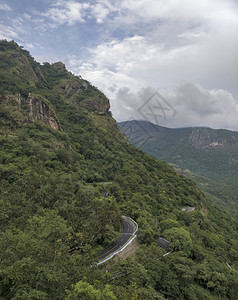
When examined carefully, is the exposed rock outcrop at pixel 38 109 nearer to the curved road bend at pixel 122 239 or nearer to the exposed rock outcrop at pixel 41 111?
the exposed rock outcrop at pixel 41 111

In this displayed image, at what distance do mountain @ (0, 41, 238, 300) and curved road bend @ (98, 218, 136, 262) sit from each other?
1409mm

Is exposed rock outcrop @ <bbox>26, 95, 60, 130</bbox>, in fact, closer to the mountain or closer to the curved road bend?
the mountain

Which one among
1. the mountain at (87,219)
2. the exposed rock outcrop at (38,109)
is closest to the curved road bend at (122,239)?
the mountain at (87,219)

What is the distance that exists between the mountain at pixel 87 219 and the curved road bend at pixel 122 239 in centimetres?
141

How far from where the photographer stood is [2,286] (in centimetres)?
1348

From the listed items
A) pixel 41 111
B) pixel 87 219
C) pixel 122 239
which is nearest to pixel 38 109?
pixel 41 111

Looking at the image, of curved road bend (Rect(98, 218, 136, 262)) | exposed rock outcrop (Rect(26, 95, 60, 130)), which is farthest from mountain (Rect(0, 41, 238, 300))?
curved road bend (Rect(98, 218, 136, 262))

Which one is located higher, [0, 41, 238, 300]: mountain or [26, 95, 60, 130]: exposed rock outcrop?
[26, 95, 60, 130]: exposed rock outcrop

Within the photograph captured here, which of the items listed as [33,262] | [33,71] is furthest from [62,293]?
[33,71]

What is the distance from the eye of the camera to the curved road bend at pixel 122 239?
89.8 ft

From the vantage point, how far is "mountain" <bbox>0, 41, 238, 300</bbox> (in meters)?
15.1

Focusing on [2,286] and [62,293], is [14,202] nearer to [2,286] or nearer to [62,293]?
[2,286]

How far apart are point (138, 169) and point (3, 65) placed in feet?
255

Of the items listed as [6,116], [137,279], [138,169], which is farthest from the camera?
[138,169]
